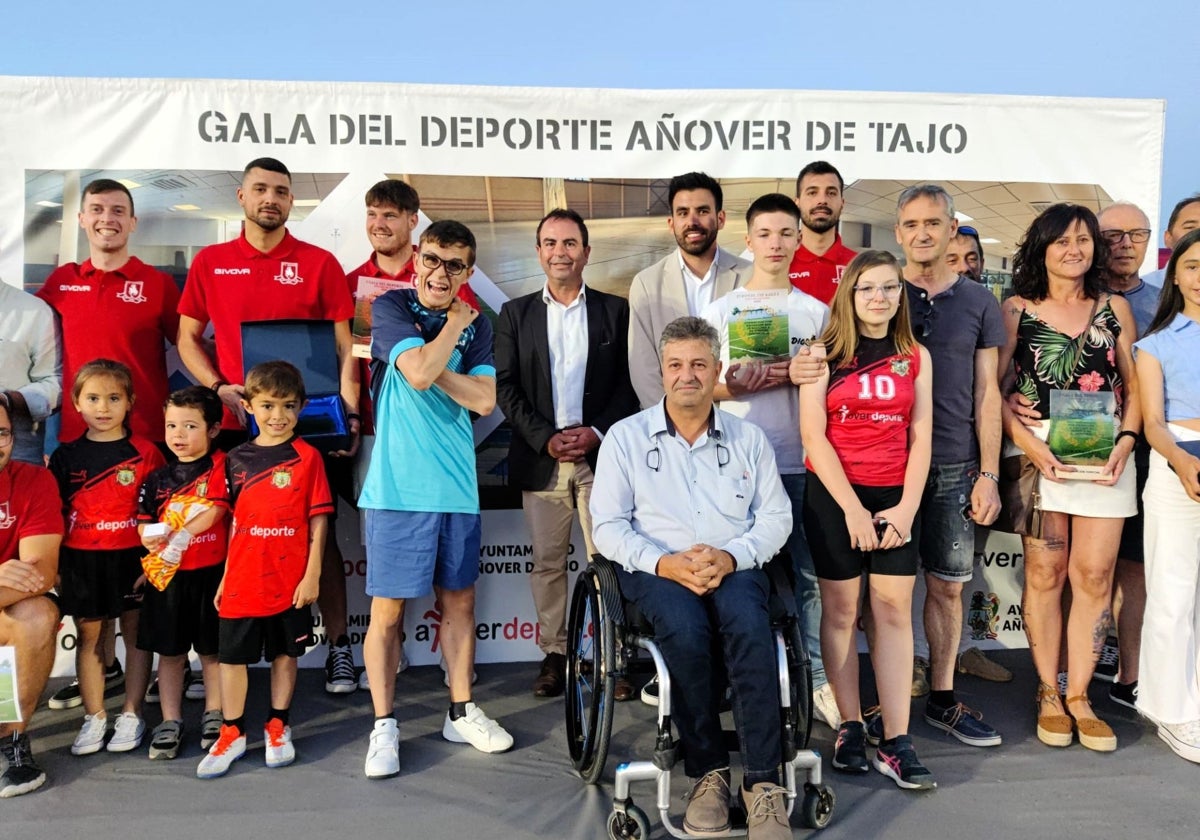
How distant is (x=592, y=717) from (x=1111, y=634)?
2950 millimetres

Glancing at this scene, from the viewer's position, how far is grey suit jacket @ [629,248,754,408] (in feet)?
12.2

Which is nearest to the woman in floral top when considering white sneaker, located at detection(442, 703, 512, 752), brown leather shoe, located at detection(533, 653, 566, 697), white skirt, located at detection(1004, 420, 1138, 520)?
white skirt, located at detection(1004, 420, 1138, 520)

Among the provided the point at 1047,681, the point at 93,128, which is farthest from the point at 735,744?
the point at 93,128

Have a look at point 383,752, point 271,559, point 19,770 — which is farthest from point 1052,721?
point 19,770

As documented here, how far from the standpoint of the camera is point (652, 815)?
8.96ft

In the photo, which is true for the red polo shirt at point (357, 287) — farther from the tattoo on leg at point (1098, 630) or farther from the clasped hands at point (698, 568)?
the tattoo on leg at point (1098, 630)

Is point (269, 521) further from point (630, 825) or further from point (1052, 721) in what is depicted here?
point (1052, 721)

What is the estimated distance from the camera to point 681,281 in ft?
12.5

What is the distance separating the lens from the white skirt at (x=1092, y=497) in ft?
10.8

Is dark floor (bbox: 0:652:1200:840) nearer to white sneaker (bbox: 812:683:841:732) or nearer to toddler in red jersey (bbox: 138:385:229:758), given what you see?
white sneaker (bbox: 812:683:841:732)

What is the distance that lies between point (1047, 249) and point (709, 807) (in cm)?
228

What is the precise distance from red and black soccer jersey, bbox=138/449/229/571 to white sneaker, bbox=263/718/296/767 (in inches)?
23.4

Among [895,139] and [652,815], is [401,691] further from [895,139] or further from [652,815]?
[895,139]

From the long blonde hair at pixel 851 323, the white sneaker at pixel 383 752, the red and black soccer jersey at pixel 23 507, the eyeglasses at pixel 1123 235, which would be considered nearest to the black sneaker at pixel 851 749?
the long blonde hair at pixel 851 323
